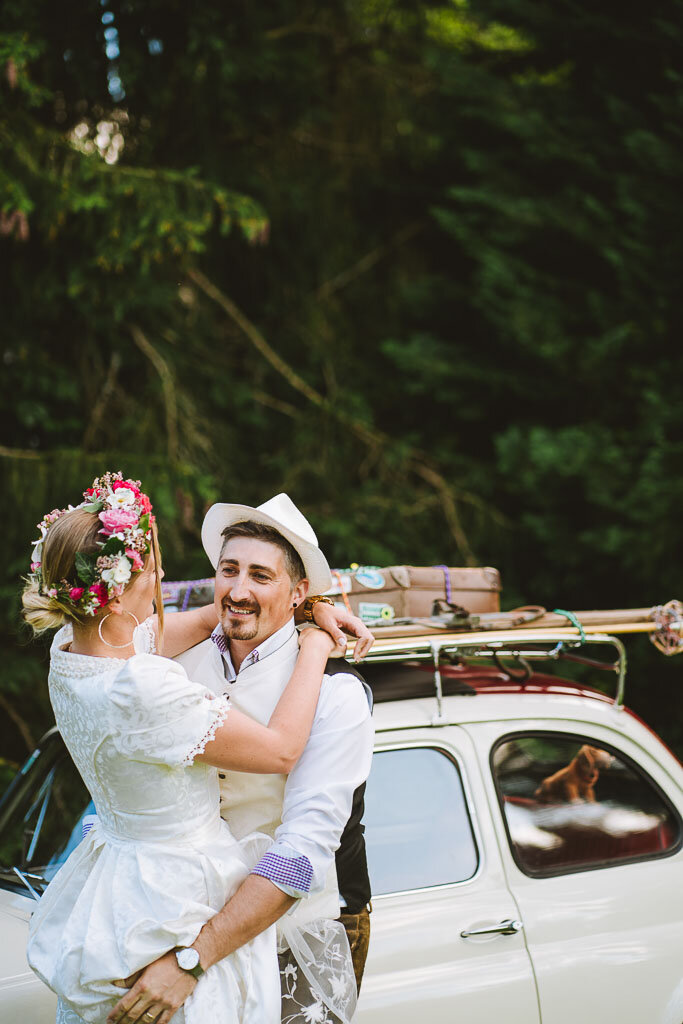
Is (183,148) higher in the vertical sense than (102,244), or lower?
higher

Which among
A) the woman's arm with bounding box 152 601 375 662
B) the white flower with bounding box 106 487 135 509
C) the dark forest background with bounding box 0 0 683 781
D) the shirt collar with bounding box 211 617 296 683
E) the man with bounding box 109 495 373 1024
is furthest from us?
the dark forest background with bounding box 0 0 683 781

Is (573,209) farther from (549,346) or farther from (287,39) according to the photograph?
(287,39)

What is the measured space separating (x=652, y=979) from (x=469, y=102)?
6.07 meters

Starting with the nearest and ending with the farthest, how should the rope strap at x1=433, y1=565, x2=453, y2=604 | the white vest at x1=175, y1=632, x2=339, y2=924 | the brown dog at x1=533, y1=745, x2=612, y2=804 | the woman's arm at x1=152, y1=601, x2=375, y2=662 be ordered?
1. the white vest at x1=175, y1=632, x2=339, y2=924
2. the woman's arm at x1=152, y1=601, x2=375, y2=662
3. the brown dog at x1=533, y1=745, x2=612, y2=804
4. the rope strap at x1=433, y1=565, x2=453, y2=604

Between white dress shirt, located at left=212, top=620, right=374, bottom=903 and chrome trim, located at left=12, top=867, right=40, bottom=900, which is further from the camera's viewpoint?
chrome trim, located at left=12, top=867, right=40, bottom=900

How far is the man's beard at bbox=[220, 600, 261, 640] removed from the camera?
2.55 metres

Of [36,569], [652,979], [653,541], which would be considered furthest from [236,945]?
[653,541]

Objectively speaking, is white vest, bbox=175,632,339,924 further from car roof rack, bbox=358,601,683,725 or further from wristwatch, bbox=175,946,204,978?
car roof rack, bbox=358,601,683,725

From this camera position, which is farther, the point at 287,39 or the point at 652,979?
the point at 287,39

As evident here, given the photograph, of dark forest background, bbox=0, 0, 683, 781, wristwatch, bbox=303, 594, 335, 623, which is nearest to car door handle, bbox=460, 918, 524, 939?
wristwatch, bbox=303, 594, 335, 623

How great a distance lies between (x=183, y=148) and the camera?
6.48 m

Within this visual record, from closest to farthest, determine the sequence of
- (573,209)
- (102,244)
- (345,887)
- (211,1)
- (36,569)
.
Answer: (36,569) → (345,887) → (102,244) → (211,1) → (573,209)

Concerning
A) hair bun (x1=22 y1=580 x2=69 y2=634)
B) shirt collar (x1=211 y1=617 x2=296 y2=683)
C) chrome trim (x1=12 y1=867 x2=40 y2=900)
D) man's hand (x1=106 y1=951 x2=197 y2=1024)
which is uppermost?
hair bun (x1=22 y1=580 x2=69 y2=634)

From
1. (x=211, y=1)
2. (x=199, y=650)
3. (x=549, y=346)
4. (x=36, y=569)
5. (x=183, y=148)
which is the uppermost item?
(x=211, y=1)
